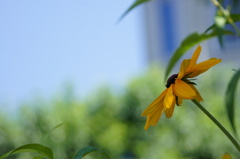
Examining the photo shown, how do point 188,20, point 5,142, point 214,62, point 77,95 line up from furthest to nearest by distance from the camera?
point 188,20, point 77,95, point 5,142, point 214,62

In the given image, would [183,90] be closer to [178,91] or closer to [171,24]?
[178,91]

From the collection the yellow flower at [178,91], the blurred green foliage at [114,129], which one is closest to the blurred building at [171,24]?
the blurred green foliage at [114,129]

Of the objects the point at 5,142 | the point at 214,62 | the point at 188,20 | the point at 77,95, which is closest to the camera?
the point at 214,62

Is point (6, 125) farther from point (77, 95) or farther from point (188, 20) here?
point (188, 20)

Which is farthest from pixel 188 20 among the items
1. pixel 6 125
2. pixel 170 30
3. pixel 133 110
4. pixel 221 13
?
pixel 221 13

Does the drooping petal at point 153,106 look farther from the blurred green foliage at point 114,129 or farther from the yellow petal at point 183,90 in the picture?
the blurred green foliage at point 114,129

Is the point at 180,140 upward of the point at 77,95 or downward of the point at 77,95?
downward

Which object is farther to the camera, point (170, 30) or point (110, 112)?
point (170, 30)

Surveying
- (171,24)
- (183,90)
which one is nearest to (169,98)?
(183,90)
